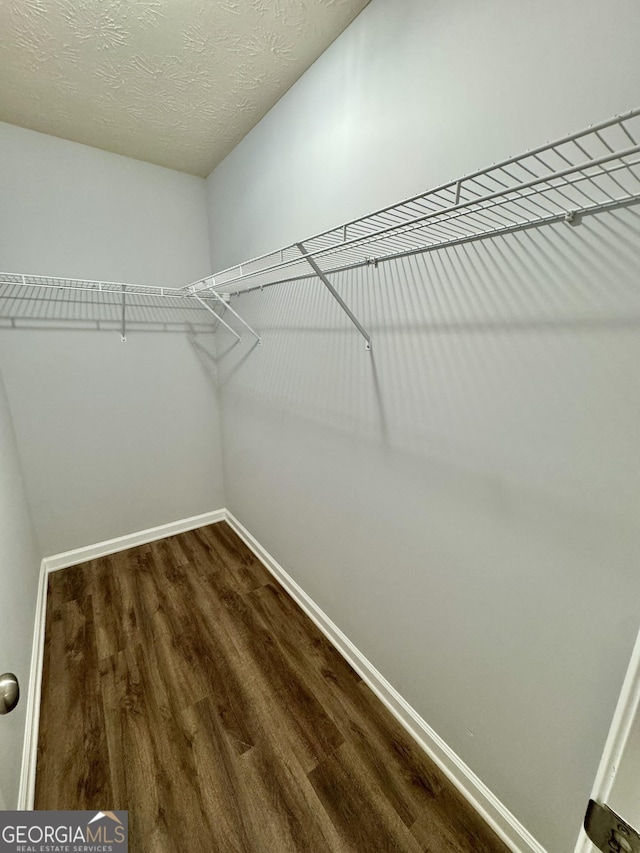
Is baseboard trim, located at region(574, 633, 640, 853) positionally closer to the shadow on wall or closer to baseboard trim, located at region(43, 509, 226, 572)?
the shadow on wall

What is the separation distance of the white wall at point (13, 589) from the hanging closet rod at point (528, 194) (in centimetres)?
158

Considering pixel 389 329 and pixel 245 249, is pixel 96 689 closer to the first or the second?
pixel 389 329

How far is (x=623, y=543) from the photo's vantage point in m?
0.73

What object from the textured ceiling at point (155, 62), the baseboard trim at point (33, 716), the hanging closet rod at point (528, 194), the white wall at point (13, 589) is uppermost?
the textured ceiling at point (155, 62)

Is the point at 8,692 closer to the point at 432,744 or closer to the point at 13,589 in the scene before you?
the point at 13,589

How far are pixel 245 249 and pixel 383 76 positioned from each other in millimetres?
1130

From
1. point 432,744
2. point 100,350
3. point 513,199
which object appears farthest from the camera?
point 100,350

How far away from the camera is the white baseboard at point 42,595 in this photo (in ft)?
3.81

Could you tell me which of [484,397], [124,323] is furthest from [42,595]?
[484,397]

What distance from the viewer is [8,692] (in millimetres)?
617

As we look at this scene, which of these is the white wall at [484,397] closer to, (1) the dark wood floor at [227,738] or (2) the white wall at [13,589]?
(1) the dark wood floor at [227,738]

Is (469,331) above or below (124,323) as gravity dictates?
below

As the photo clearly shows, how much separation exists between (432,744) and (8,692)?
1375mm

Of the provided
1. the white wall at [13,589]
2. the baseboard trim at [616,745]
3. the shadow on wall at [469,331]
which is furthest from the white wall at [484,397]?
the white wall at [13,589]
